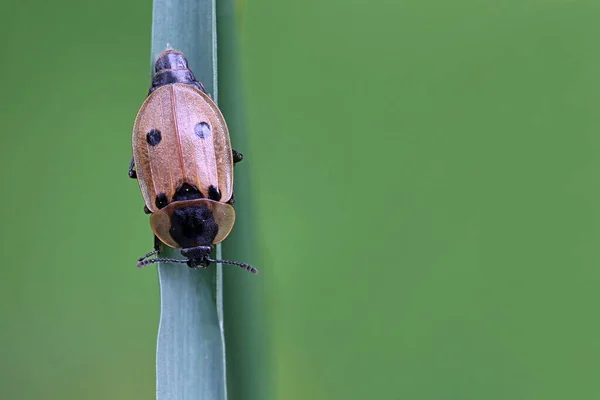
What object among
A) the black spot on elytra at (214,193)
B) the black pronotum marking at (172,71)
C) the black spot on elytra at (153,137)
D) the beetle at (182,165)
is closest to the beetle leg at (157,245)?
the beetle at (182,165)

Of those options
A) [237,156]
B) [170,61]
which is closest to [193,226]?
[237,156]

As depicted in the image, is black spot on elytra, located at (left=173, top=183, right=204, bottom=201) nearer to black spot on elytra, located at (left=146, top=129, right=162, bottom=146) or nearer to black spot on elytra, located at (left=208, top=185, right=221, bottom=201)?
black spot on elytra, located at (left=208, top=185, right=221, bottom=201)

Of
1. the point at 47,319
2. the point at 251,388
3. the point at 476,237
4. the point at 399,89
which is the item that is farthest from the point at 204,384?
the point at 399,89

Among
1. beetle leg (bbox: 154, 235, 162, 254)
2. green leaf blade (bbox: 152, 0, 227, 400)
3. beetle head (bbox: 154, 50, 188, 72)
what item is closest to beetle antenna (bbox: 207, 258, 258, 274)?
green leaf blade (bbox: 152, 0, 227, 400)

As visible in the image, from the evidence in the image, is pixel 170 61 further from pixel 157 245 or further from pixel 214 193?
pixel 157 245

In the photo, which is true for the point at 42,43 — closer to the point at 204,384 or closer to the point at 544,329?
the point at 204,384
